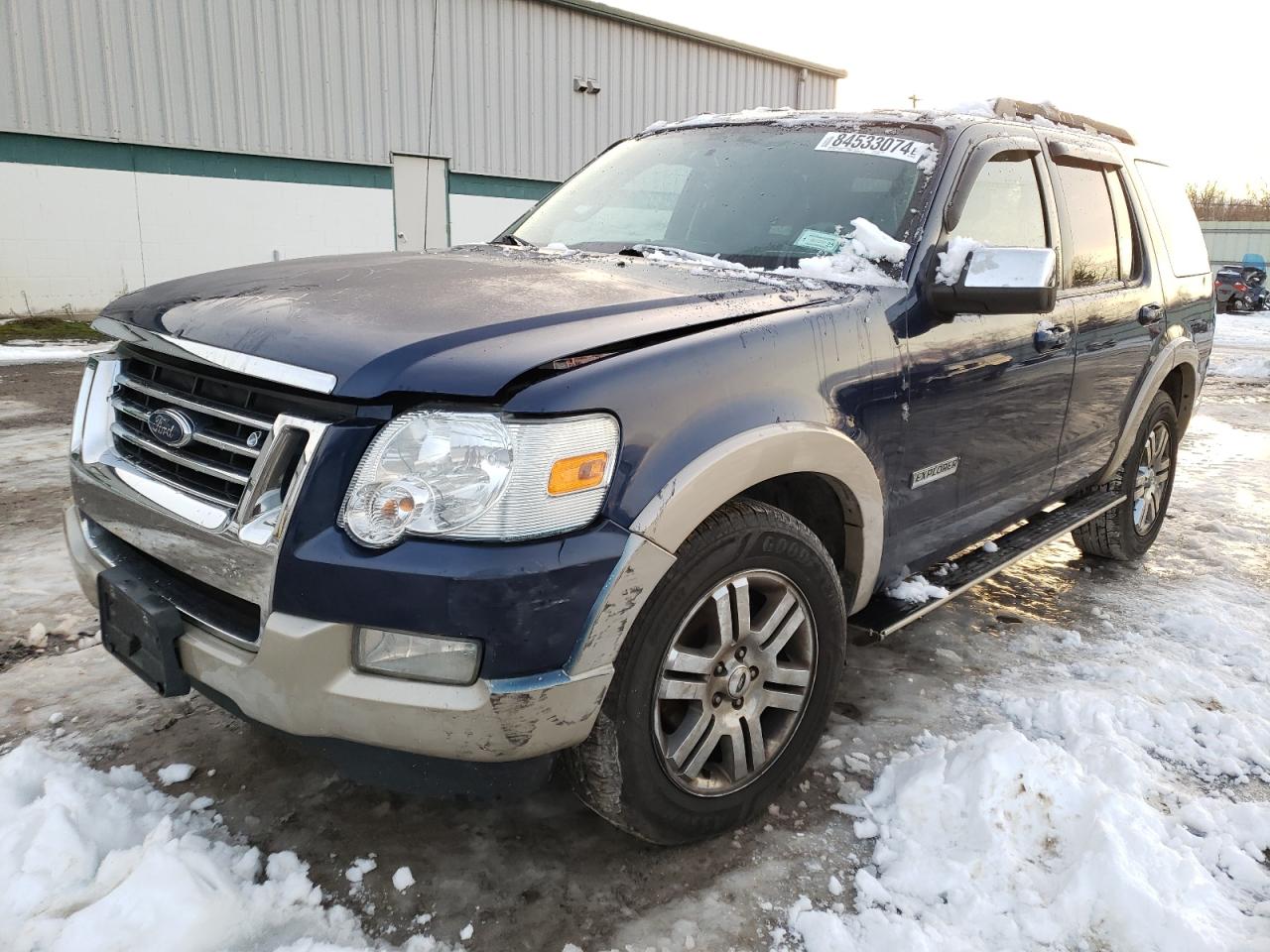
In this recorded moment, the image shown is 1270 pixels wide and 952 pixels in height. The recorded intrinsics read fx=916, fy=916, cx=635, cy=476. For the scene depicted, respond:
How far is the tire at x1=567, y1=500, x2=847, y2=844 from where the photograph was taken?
1.96m

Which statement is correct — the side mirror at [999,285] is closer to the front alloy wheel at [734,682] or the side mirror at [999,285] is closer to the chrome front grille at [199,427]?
the front alloy wheel at [734,682]

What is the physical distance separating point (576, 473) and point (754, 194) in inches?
64.3

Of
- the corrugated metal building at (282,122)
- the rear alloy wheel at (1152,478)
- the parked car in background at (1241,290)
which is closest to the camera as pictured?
the rear alloy wheel at (1152,478)

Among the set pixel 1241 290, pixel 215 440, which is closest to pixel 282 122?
pixel 215 440

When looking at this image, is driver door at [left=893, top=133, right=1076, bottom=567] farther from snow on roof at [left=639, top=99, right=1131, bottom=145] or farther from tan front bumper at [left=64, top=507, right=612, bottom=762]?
tan front bumper at [left=64, top=507, right=612, bottom=762]

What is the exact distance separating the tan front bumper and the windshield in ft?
5.07

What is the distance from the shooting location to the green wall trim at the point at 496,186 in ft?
51.4

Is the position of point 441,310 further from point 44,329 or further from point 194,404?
point 44,329

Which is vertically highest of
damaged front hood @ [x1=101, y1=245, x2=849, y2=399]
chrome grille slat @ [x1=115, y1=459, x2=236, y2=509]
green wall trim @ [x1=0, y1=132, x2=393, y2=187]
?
green wall trim @ [x1=0, y1=132, x2=393, y2=187]

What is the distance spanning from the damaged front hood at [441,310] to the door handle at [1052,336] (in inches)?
39.9

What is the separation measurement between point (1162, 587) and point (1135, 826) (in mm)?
2380

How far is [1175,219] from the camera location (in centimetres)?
446

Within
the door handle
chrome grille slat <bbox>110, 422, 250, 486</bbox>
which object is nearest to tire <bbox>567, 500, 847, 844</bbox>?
chrome grille slat <bbox>110, 422, 250, 486</bbox>

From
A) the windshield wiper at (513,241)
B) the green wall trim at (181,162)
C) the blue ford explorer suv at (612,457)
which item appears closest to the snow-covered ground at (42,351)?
the green wall trim at (181,162)
